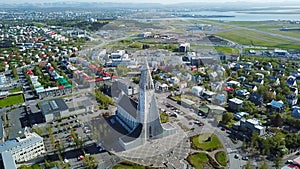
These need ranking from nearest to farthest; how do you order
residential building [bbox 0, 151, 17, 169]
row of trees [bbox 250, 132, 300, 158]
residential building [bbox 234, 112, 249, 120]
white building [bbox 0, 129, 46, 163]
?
residential building [bbox 0, 151, 17, 169]
white building [bbox 0, 129, 46, 163]
row of trees [bbox 250, 132, 300, 158]
residential building [bbox 234, 112, 249, 120]

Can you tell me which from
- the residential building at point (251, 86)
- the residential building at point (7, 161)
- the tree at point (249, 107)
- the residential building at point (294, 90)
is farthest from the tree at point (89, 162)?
the residential building at point (294, 90)

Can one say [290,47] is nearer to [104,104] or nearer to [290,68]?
[290,68]

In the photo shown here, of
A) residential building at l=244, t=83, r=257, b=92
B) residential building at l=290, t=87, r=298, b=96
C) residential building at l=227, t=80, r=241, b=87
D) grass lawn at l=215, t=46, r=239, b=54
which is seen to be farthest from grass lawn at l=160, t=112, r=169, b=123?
grass lawn at l=215, t=46, r=239, b=54

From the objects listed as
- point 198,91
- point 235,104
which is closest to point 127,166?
point 235,104

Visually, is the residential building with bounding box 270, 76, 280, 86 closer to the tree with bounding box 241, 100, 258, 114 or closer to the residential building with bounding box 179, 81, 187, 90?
the tree with bounding box 241, 100, 258, 114

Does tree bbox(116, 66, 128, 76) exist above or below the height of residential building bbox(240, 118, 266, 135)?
above

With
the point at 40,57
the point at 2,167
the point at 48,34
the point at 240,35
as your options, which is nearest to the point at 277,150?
the point at 2,167

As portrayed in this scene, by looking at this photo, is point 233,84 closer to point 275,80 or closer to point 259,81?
point 259,81

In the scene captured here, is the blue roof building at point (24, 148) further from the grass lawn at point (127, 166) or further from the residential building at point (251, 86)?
the residential building at point (251, 86)
